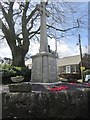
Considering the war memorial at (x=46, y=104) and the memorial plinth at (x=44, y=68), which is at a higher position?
the memorial plinth at (x=44, y=68)

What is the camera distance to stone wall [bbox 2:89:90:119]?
5.83 metres

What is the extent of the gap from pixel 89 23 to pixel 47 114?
14198 mm

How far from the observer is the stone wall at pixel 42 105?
5.83m

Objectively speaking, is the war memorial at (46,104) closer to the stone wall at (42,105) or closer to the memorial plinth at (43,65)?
the stone wall at (42,105)

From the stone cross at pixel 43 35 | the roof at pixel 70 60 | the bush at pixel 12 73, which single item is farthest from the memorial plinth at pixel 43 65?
the roof at pixel 70 60

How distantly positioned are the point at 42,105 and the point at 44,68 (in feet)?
24.8

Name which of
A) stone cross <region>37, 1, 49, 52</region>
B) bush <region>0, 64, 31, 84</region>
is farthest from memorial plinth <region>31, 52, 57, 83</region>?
bush <region>0, 64, 31, 84</region>

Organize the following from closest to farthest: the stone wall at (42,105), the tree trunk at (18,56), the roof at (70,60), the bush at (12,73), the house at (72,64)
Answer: the stone wall at (42,105)
the bush at (12,73)
the tree trunk at (18,56)
the house at (72,64)
the roof at (70,60)

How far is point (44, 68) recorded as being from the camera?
43.8 feet

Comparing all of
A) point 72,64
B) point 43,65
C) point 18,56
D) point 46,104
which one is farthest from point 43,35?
point 72,64

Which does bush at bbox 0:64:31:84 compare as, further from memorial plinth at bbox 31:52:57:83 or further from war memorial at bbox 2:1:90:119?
war memorial at bbox 2:1:90:119

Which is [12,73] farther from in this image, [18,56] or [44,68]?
[44,68]

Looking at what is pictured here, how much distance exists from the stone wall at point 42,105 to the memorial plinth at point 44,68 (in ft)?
23.4

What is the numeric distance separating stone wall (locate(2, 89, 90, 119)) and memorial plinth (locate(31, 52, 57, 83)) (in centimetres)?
714
